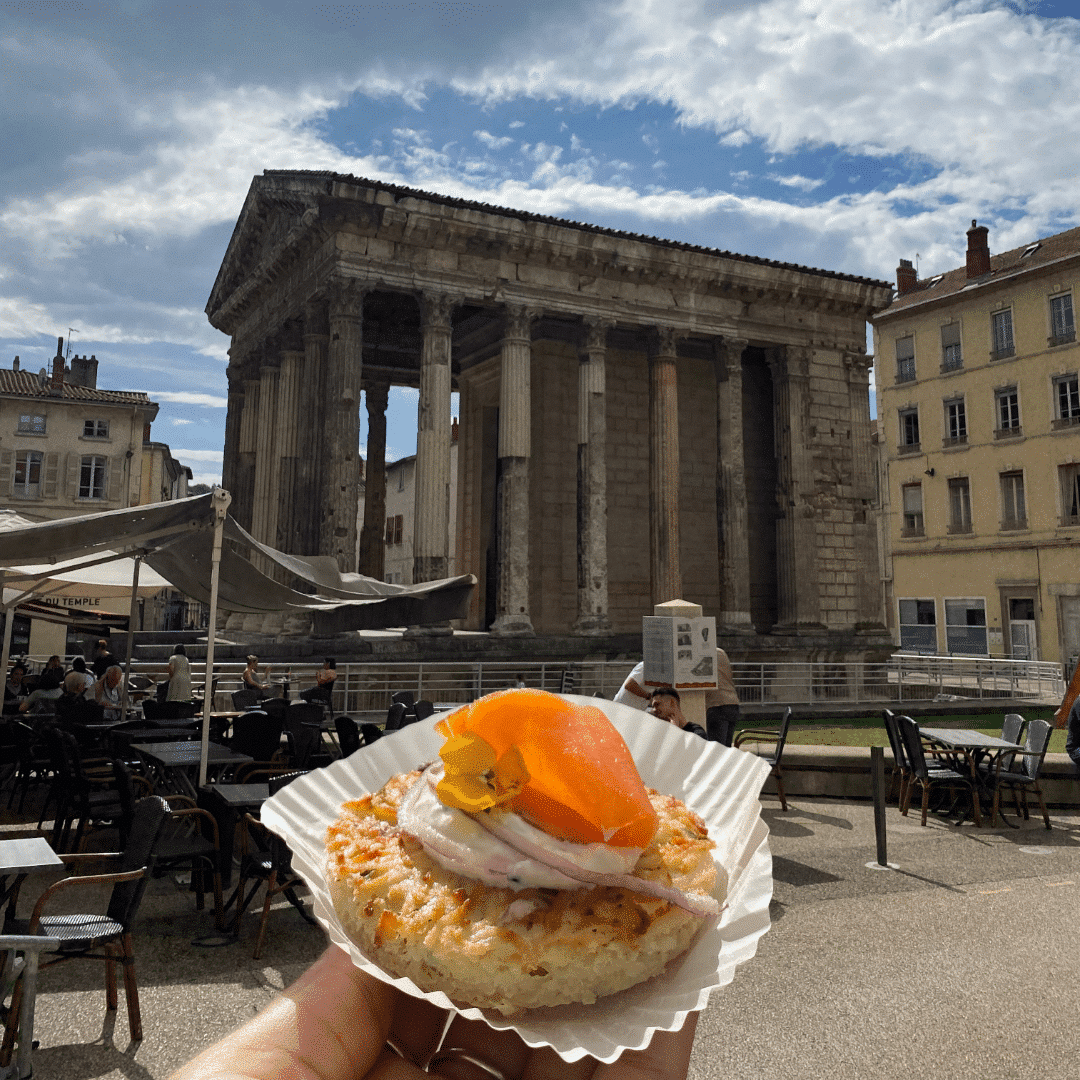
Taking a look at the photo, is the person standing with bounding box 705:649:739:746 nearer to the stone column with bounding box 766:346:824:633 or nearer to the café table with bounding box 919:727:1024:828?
the café table with bounding box 919:727:1024:828

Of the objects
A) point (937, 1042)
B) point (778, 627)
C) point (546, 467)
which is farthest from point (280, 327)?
point (937, 1042)

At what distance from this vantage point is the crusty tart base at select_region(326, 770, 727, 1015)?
41.0 inches

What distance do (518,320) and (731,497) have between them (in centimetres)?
683

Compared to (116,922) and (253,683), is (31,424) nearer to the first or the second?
(253,683)

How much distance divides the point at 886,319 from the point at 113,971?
3878 centimetres

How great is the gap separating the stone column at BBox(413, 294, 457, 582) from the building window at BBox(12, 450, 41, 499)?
27.2m

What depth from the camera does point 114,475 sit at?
123ft

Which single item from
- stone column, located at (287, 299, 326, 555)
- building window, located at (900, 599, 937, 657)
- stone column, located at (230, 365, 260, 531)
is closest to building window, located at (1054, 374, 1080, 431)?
building window, located at (900, 599, 937, 657)

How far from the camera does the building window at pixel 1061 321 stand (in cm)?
3019

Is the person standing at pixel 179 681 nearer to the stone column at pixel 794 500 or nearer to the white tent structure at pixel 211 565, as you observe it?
the white tent structure at pixel 211 565

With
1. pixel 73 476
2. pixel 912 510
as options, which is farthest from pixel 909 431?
pixel 73 476

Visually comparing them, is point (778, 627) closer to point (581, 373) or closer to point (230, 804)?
point (581, 373)

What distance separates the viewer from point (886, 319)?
3644cm

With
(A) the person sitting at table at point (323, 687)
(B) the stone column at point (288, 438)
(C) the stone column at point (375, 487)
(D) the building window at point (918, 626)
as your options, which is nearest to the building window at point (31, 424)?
(C) the stone column at point (375, 487)
